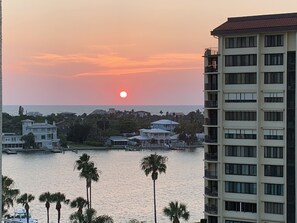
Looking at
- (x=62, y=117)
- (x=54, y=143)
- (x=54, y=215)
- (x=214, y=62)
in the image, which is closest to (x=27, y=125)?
(x=54, y=143)

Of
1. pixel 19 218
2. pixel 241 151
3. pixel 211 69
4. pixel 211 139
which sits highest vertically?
pixel 211 69

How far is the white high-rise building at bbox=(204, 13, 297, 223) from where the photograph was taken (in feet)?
102

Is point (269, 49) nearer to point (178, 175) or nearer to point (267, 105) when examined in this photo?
point (267, 105)

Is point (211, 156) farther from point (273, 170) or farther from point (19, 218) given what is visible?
point (19, 218)

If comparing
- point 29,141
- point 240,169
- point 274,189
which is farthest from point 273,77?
point 29,141

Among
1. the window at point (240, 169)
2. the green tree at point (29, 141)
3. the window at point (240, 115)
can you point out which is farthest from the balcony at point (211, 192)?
the green tree at point (29, 141)

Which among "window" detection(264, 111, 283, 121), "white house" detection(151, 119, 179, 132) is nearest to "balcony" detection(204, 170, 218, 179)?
"window" detection(264, 111, 283, 121)

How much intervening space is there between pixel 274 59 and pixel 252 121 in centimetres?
359

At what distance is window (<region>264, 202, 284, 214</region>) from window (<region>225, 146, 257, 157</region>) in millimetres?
2757

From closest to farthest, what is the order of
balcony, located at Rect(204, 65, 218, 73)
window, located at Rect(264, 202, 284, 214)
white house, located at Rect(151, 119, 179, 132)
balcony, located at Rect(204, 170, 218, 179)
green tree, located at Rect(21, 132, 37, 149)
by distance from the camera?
window, located at Rect(264, 202, 284, 214)
balcony, located at Rect(204, 170, 218, 179)
balcony, located at Rect(204, 65, 218, 73)
green tree, located at Rect(21, 132, 37, 149)
white house, located at Rect(151, 119, 179, 132)

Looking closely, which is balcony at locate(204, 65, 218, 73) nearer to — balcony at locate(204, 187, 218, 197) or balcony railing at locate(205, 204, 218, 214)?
balcony at locate(204, 187, 218, 197)

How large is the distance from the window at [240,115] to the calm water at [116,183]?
13.7m

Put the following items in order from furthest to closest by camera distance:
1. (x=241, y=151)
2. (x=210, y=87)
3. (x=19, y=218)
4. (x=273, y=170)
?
(x=19, y=218) → (x=210, y=87) → (x=241, y=151) → (x=273, y=170)

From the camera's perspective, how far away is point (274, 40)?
31.9 metres
